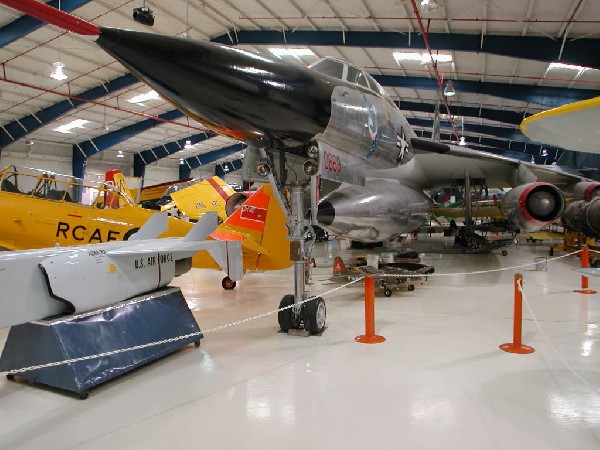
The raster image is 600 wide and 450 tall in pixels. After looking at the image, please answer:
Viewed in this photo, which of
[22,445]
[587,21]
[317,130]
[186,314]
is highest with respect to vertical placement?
[587,21]

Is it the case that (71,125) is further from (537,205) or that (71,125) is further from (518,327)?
(518,327)

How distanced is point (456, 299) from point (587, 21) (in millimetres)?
7411

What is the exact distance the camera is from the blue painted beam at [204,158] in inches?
1288

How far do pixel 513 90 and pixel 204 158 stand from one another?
78.6 ft

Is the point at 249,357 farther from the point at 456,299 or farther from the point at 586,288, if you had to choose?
the point at 586,288

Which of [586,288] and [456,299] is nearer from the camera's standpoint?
[456,299]

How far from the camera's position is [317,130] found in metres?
4.29

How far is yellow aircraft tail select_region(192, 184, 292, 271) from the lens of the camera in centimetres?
683

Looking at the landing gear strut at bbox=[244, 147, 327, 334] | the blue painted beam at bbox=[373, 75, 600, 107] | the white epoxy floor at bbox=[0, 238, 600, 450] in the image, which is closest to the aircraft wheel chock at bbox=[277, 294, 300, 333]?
the landing gear strut at bbox=[244, 147, 327, 334]

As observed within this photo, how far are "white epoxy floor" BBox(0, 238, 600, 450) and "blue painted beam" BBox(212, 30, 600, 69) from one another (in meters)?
7.68

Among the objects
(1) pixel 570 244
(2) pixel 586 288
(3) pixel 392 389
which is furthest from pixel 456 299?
(1) pixel 570 244

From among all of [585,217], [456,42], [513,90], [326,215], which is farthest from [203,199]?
[585,217]

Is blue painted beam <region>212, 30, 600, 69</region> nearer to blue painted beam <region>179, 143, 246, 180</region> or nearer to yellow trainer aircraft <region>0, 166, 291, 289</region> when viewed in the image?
yellow trainer aircraft <region>0, 166, 291, 289</region>

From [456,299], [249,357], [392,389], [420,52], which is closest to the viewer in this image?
[392,389]
